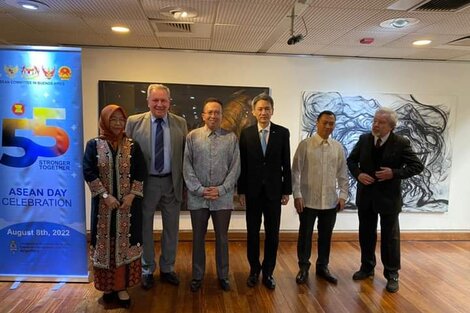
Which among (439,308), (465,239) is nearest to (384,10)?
(439,308)

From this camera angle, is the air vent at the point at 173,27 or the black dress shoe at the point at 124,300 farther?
the air vent at the point at 173,27

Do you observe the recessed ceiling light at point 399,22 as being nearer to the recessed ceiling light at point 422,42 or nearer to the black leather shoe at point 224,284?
the recessed ceiling light at point 422,42

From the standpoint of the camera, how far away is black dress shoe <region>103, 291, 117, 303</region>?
2910 mm

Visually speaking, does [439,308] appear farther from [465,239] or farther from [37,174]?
[37,174]

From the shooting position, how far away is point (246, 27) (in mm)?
3389

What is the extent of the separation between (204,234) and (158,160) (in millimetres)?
748

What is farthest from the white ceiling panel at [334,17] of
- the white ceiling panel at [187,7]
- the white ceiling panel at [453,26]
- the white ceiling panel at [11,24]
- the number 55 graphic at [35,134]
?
the white ceiling panel at [11,24]

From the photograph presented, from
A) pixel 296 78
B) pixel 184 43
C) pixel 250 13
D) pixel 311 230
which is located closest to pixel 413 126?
pixel 296 78

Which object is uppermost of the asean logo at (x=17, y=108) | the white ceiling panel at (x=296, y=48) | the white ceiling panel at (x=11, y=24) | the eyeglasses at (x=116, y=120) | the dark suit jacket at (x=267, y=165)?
the white ceiling panel at (x=296, y=48)

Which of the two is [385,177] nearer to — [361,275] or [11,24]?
[361,275]

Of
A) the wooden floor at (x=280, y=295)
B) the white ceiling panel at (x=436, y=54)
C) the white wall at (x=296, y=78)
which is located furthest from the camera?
the white wall at (x=296, y=78)

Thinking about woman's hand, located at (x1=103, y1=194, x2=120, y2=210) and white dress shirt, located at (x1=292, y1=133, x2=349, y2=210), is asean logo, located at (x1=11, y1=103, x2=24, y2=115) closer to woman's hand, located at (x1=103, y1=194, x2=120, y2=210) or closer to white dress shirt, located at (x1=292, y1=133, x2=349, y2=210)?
woman's hand, located at (x1=103, y1=194, x2=120, y2=210)

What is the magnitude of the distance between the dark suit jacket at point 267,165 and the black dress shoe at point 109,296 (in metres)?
1.33

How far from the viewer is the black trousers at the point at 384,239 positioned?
331 centimetres
